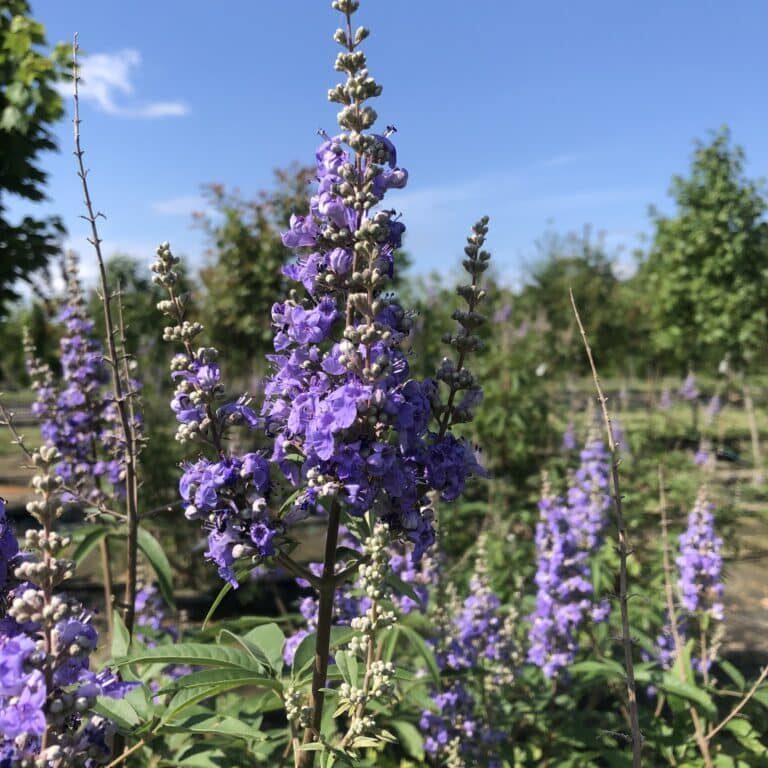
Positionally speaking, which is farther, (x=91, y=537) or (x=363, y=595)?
(x=363, y=595)

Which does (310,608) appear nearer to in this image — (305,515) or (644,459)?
(305,515)

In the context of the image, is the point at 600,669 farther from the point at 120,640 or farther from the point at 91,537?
the point at 91,537

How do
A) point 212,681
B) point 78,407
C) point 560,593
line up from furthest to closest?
point 560,593, point 78,407, point 212,681

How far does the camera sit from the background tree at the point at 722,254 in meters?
14.0

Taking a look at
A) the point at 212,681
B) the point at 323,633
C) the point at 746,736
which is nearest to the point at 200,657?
the point at 212,681

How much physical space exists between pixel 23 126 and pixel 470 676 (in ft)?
21.0

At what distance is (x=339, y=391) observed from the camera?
1441 mm

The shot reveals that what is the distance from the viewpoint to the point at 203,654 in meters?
1.69

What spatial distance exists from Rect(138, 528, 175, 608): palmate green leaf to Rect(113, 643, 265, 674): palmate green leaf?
93 centimetres

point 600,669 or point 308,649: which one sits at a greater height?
point 308,649

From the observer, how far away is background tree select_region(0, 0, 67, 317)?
6.44m

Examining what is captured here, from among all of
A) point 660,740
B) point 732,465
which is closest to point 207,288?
point 660,740

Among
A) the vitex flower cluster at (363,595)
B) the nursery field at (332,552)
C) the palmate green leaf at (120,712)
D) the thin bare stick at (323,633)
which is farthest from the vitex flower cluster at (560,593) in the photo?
the palmate green leaf at (120,712)

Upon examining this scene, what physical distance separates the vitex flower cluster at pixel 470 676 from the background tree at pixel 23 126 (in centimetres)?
609
